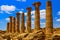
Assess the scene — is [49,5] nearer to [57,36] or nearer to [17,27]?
[57,36]

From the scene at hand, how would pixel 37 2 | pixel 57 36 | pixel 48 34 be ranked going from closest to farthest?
pixel 57 36 < pixel 48 34 < pixel 37 2

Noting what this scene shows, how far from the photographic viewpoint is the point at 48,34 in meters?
25.3

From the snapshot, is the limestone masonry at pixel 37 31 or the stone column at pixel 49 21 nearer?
the limestone masonry at pixel 37 31

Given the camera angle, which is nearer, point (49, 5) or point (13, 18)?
point (49, 5)

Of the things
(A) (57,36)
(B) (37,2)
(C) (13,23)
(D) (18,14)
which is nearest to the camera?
(A) (57,36)

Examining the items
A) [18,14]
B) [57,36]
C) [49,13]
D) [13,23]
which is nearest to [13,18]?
[13,23]

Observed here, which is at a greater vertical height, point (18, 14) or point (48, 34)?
point (18, 14)

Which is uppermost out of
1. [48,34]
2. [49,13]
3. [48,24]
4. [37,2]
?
[37,2]

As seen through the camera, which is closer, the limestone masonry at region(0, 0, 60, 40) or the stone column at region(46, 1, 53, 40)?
the limestone masonry at region(0, 0, 60, 40)

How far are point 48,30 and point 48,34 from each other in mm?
716

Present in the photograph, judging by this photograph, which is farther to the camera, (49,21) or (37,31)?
(49,21)

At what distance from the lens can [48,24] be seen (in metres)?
26.0

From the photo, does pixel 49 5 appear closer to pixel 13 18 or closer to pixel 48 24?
pixel 48 24

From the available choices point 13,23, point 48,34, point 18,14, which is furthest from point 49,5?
point 13,23
